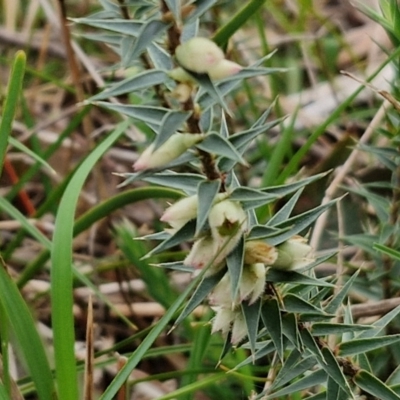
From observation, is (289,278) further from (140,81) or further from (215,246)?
(140,81)

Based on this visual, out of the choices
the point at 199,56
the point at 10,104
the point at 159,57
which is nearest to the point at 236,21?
the point at 10,104

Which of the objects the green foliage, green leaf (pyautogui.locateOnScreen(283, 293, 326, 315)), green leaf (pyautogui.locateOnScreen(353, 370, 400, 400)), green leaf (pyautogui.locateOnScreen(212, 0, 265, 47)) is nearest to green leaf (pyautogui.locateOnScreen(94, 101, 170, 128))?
the green foliage

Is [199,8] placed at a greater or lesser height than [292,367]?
greater

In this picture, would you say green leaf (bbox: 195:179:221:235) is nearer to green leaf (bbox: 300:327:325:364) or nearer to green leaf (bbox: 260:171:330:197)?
green leaf (bbox: 260:171:330:197)

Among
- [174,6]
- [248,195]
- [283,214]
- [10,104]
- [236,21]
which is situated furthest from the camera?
[236,21]

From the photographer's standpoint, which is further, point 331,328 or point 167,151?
point 331,328
